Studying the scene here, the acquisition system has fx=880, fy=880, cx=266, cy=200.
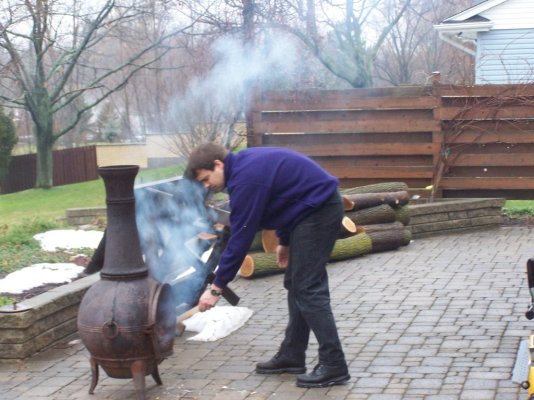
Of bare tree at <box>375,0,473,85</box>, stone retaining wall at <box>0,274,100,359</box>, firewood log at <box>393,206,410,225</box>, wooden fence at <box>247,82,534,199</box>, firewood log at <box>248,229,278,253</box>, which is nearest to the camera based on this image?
stone retaining wall at <box>0,274,100,359</box>

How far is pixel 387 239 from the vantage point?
31.7 ft

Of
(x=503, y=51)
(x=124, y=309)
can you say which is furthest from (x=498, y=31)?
(x=124, y=309)

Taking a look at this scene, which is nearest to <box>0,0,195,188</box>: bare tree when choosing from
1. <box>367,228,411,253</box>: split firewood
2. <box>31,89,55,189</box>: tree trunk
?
<box>31,89,55,189</box>: tree trunk

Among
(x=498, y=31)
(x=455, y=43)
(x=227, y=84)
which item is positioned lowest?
(x=227, y=84)

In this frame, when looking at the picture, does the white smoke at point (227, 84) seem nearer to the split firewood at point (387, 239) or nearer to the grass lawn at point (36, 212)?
the grass lawn at point (36, 212)

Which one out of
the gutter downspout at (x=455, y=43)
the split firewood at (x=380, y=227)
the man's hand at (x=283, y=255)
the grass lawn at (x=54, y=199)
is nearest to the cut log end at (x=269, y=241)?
the split firewood at (x=380, y=227)

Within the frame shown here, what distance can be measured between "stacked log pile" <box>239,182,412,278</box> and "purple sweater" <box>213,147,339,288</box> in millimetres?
3710

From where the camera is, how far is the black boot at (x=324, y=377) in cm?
500

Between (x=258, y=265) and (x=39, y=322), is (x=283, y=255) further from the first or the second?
(x=258, y=265)

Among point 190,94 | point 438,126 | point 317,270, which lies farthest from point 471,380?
point 190,94

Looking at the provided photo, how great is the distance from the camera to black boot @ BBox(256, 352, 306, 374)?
5.32 m

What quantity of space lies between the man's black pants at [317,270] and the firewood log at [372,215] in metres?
4.73

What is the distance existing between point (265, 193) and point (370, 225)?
5136mm

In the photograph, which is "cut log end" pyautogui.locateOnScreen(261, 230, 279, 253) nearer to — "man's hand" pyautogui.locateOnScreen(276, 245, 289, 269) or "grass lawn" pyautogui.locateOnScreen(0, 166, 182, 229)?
"man's hand" pyautogui.locateOnScreen(276, 245, 289, 269)
